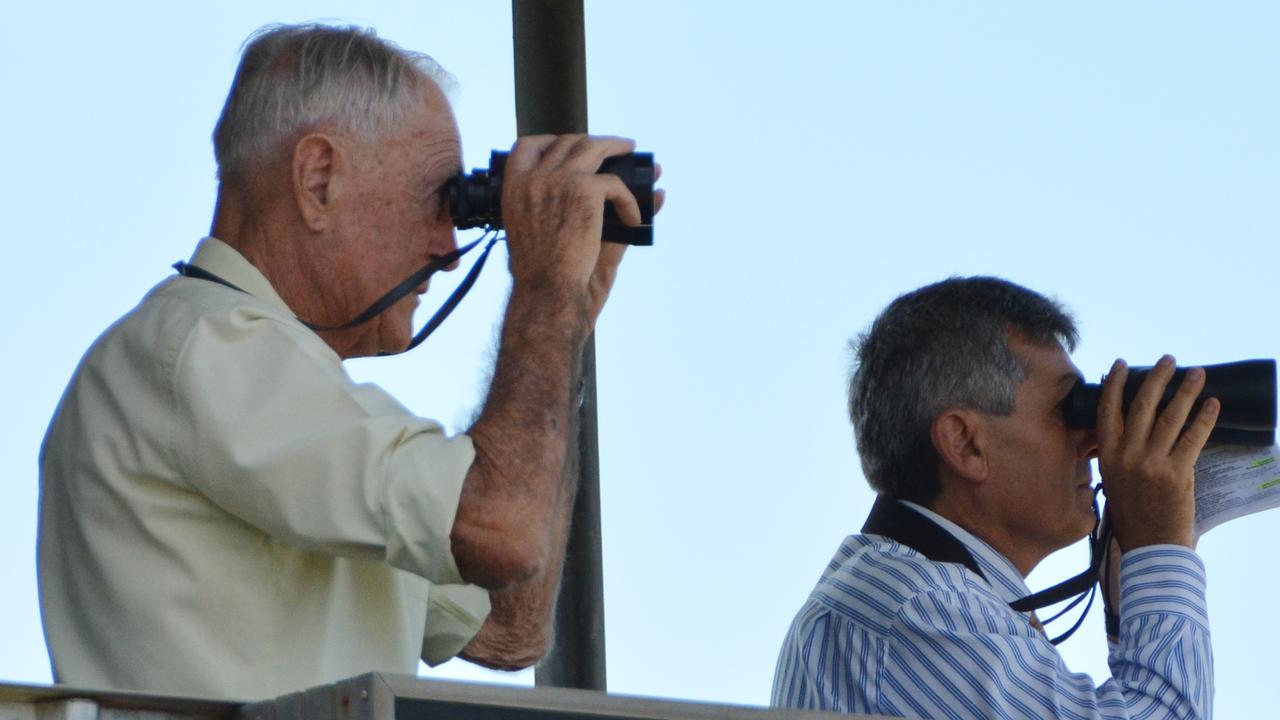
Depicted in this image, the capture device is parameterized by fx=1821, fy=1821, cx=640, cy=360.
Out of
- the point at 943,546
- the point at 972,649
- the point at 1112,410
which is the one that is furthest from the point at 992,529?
the point at 972,649

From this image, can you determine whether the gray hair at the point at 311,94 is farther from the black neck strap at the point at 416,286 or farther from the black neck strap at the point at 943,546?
the black neck strap at the point at 943,546

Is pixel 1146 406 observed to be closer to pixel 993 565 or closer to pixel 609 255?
pixel 993 565

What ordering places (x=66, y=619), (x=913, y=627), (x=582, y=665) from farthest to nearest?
1. (x=582, y=665)
2. (x=913, y=627)
3. (x=66, y=619)

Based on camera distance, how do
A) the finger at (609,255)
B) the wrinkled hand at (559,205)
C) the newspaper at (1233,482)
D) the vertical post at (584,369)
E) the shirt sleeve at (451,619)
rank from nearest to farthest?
the wrinkled hand at (559,205) → the shirt sleeve at (451,619) → the finger at (609,255) → the newspaper at (1233,482) → the vertical post at (584,369)

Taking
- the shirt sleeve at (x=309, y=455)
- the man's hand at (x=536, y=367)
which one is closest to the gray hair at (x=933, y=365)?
the man's hand at (x=536, y=367)

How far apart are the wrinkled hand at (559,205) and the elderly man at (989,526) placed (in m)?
0.86

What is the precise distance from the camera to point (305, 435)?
168 cm

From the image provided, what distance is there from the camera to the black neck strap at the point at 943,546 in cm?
278

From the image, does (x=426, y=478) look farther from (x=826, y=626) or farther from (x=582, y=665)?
(x=582, y=665)

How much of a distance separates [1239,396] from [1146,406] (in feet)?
0.49

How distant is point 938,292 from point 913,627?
0.77 m

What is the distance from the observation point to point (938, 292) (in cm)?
315

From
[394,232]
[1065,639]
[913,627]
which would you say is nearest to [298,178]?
[394,232]

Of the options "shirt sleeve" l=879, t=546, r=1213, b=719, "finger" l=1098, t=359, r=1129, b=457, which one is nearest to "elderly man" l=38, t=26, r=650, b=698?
"shirt sleeve" l=879, t=546, r=1213, b=719
